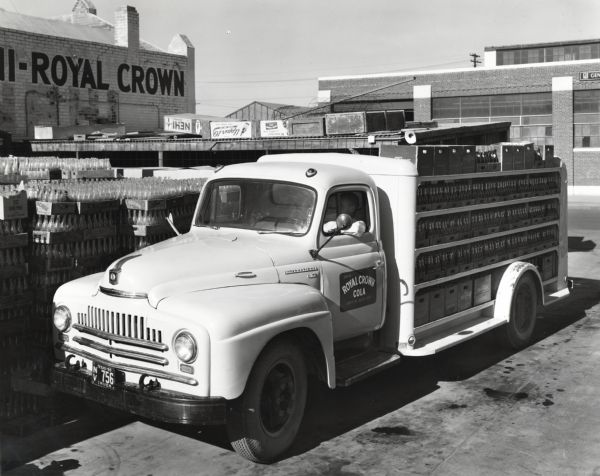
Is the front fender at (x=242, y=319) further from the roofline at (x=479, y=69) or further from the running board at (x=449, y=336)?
the roofline at (x=479, y=69)

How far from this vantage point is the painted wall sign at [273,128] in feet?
65.1

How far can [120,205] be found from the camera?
8.38 m

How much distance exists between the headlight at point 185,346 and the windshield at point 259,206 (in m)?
1.68

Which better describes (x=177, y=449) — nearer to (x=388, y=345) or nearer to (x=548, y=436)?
(x=388, y=345)

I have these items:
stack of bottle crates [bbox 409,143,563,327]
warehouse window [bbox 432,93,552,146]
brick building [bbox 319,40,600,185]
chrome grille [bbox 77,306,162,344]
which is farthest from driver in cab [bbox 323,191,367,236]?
warehouse window [bbox 432,93,552,146]

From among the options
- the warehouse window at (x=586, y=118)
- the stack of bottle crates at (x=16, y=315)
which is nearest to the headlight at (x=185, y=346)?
the stack of bottle crates at (x=16, y=315)

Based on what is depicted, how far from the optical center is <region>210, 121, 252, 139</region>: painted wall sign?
19.7 meters

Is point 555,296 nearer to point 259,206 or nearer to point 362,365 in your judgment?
point 362,365

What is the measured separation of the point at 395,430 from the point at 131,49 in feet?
113

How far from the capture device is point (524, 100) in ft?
142

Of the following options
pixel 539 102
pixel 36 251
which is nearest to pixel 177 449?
pixel 36 251

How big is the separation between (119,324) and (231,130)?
49.3 ft

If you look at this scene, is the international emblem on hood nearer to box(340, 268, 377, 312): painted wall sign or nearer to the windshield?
the windshield

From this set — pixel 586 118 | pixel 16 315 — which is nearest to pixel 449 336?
pixel 16 315
